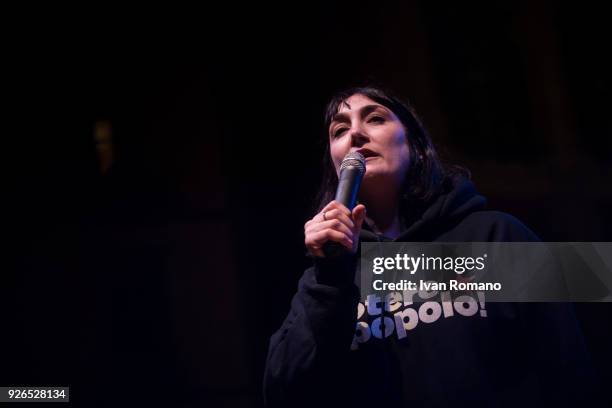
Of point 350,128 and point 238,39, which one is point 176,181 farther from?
point 350,128

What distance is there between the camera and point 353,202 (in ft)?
3.56

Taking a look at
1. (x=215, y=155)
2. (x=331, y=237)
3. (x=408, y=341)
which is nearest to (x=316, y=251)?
(x=331, y=237)

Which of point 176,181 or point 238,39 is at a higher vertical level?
point 238,39

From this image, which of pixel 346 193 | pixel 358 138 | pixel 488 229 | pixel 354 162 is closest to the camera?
pixel 346 193

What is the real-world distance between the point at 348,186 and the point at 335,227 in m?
0.15

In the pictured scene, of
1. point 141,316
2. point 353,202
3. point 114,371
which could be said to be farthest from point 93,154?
point 353,202

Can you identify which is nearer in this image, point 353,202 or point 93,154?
point 353,202

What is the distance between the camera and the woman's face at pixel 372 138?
1.41 meters

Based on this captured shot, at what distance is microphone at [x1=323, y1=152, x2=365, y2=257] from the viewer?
104 cm

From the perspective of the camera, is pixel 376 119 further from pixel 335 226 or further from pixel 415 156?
pixel 335 226

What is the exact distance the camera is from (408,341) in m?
1.24

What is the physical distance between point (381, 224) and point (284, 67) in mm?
1756

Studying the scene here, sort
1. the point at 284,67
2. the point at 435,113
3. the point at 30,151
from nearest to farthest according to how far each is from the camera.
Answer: the point at 30,151
the point at 284,67
the point at 435,113

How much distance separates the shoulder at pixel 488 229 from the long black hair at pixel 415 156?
0.12 metres
